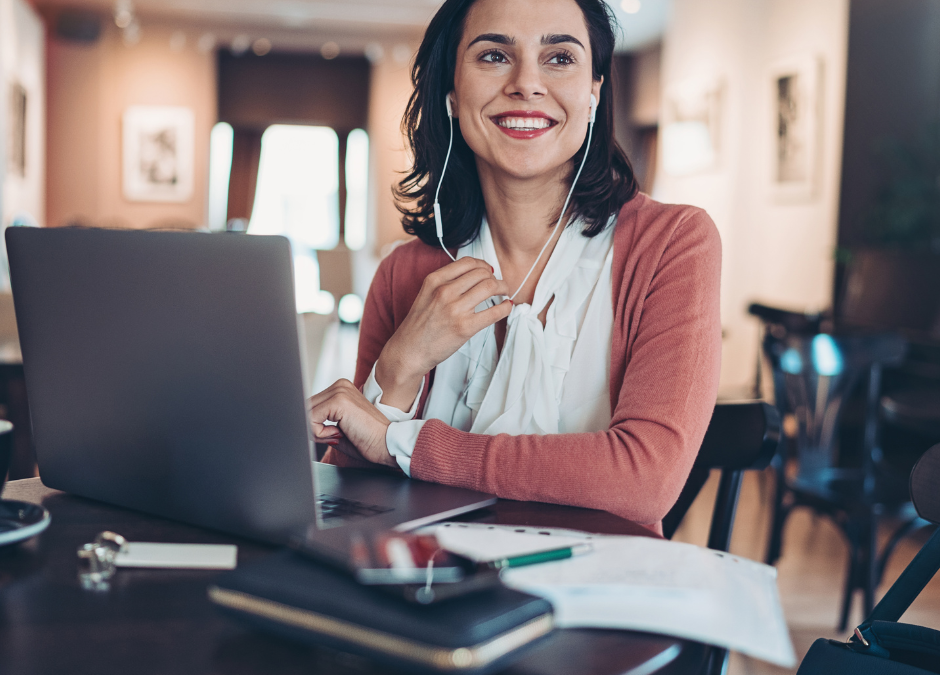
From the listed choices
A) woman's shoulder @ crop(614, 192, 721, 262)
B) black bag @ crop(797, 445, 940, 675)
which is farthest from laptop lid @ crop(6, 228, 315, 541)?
woman's shoulder @ crop(614, 192, 721, 262)

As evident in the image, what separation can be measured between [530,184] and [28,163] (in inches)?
343

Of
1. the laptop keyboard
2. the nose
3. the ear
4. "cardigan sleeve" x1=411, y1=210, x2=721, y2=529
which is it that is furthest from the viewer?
the ear

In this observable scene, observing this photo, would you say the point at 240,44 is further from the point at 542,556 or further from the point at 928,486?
the point at 542,556

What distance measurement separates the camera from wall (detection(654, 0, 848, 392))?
16.0 feet

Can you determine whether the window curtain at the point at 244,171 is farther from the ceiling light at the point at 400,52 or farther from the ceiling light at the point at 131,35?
the ceiling light at the point at 400,52

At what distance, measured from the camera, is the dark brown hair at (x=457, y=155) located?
1.28 m

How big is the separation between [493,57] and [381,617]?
3.25ft

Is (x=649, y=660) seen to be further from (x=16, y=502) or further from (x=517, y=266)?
(x=517, y=266)

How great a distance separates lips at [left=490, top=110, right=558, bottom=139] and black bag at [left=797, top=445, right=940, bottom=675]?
0.67 metres

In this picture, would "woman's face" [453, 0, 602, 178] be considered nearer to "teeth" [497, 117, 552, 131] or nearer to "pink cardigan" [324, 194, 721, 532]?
"teeth" [497, 117, 552, 131]

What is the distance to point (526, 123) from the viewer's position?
1.22 m

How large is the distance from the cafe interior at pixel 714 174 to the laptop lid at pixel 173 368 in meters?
0.03

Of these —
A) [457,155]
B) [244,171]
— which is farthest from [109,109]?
[457,155]

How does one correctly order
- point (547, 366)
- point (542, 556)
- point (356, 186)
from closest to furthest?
point (542, 556), point (547, 366), point (356, 186)
